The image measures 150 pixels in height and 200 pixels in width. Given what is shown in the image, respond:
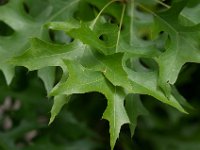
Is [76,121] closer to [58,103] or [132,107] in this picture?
[132,107]

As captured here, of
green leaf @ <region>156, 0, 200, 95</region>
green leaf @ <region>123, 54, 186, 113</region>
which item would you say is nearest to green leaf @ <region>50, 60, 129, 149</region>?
green leaf @ <region>123, 54, 186, 113</region>

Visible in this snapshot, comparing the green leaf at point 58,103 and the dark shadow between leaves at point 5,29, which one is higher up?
the green leaf at point 58,103

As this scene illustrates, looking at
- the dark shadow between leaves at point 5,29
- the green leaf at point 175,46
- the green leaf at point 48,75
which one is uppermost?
the green leaf at point 175,46

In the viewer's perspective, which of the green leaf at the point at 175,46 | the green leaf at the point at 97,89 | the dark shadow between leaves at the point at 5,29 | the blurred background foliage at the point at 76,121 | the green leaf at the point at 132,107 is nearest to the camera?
the green leaf at the point at 97,89

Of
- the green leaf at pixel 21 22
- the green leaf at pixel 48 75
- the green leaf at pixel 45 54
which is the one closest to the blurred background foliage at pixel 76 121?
the green leaf at pixel 21 22

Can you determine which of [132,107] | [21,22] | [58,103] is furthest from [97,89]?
[21,22]

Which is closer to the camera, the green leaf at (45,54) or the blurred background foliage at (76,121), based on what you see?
the green leaf at (45,54)

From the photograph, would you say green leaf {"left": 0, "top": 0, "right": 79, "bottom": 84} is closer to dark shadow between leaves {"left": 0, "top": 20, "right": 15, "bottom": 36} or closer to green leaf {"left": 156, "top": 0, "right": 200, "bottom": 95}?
dark shadow between leaves {"left": 0, "top": 20, "right": 15, "bottom": 36}

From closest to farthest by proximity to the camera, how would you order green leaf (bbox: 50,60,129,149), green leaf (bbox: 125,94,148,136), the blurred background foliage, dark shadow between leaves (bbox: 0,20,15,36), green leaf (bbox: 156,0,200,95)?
green leaf (bbox: 50,60,129,149), green leaf (bbox: 156,0,200,95), green leaf (bbox: 125,94,148,136), dark shadow between leaves (bbox: 0,20,15,36), the blurred background foliage

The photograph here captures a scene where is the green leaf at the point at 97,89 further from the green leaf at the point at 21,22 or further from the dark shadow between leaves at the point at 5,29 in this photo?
the dark shadow between leaves at the point at 5,29
